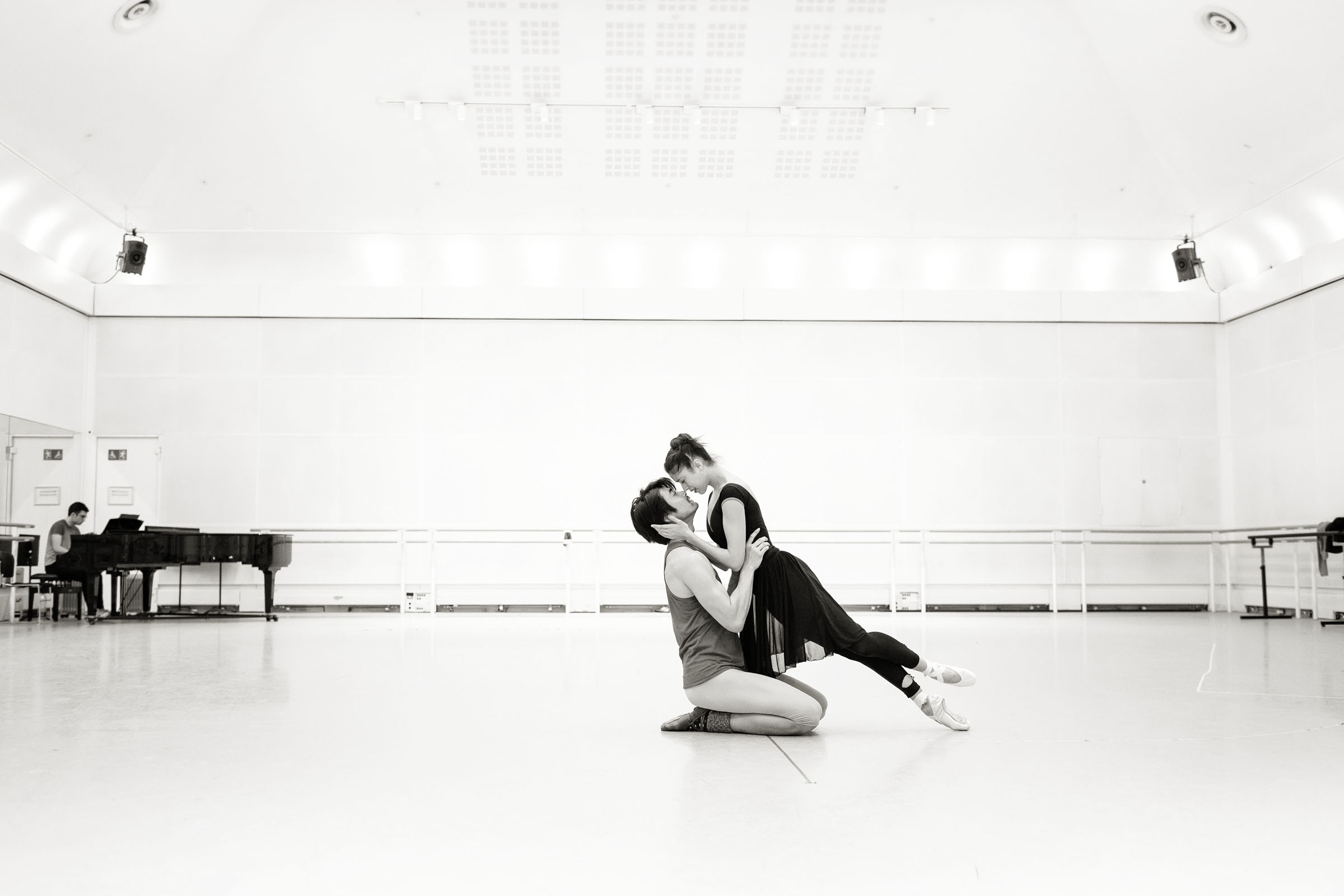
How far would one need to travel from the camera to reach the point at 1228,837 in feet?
7.98

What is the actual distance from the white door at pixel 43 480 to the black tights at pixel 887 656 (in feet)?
41.0

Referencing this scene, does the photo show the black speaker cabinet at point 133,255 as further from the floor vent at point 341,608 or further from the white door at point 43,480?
the floor vent at point 341,608

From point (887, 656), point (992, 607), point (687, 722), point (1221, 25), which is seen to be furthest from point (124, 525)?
point (1221, 25)

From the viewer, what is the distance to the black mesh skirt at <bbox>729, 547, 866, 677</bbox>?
399 cm

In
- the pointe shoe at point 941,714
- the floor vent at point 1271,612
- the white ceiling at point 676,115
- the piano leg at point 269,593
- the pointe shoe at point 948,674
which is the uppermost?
the white ceiling at point 676,115

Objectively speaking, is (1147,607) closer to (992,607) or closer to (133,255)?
(992,607)

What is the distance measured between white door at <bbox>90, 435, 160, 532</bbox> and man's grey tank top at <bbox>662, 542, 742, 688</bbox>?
→ 1203 centimetres

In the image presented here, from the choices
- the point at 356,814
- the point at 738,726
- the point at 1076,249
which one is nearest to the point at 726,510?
the point at 738,726

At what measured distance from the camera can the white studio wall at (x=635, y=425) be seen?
1409 cm

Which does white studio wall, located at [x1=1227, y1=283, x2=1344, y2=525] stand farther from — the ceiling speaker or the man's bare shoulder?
the man's bare shoulder

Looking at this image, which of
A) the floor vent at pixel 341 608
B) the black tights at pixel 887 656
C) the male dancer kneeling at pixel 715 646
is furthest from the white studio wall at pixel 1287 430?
the floor vent at pixel 341 608

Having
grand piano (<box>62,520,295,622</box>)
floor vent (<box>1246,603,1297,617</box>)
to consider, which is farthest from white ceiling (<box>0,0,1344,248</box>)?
floor vent (<box>1246,603,1297,617</box>)

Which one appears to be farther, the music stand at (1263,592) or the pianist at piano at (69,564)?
the music stand at (1263,592)

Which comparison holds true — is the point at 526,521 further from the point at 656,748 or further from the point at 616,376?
the point at 656,748
